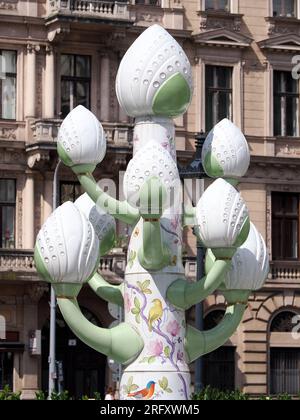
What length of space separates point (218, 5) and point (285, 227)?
23.1 feet

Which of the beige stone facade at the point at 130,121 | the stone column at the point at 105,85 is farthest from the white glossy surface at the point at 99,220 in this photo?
the stone column at the point at 105,85

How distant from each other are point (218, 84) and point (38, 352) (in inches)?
402

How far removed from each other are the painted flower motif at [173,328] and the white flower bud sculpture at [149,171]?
1.68 metres

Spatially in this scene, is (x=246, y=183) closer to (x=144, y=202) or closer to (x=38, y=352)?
(x=38, y=352)

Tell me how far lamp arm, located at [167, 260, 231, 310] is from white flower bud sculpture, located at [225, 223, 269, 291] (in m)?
0.72

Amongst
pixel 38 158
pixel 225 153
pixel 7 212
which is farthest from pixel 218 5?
pixel 225 153

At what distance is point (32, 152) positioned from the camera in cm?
4709

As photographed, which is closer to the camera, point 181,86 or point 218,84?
point 181,86

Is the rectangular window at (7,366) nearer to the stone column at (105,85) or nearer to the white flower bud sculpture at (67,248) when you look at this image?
the stone column at (105,85)

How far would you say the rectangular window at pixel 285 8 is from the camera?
51.9 meters

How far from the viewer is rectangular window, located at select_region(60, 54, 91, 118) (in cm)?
4866

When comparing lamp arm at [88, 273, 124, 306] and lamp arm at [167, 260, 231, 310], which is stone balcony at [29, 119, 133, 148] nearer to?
lamp arm at [88, 273, 124, 306]
